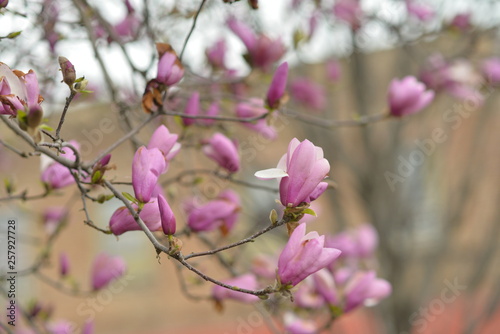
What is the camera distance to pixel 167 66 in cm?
115

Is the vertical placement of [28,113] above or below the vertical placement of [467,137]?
above

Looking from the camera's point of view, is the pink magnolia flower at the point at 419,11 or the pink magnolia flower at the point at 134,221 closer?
the pink magnolia flower at the point at 134,221

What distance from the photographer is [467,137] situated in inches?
244

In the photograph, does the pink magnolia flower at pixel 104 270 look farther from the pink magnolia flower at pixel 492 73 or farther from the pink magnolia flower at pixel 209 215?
the pink magnolia flower at pixel 492 73

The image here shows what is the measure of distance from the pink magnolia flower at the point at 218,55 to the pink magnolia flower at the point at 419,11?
0.86 meters

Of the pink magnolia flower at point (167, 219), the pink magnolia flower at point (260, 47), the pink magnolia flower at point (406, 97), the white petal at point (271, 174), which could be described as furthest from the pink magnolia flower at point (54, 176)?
the pink magnolia flower at point (406, 97)

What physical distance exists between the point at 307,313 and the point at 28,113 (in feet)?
3.36

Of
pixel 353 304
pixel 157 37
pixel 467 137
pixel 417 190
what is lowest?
pixel 467 137

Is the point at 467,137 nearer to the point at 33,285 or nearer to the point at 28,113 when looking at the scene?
the point at 28,113

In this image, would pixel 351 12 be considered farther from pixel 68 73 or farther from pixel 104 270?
pixel 68 73

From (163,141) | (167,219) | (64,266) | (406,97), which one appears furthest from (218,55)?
(167,219)

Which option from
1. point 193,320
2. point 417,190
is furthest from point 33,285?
point 417,190

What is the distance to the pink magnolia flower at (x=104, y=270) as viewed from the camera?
1.62m

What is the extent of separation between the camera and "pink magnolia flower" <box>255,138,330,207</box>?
0.90 m
